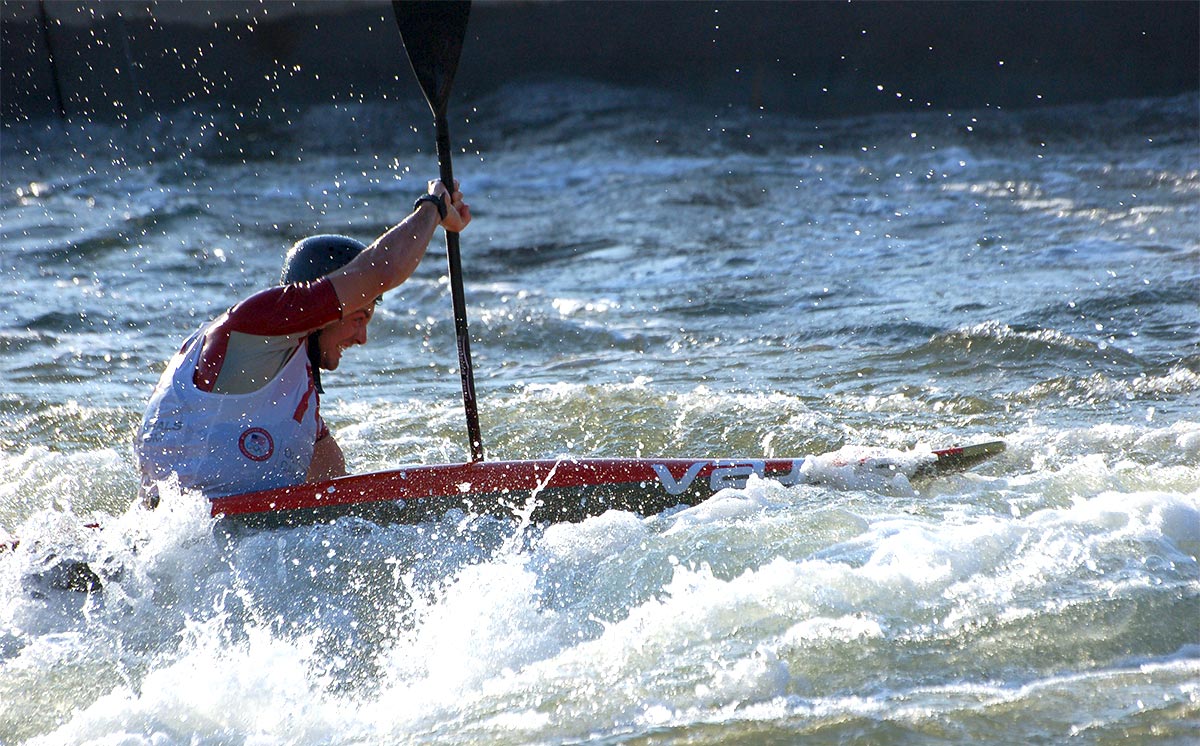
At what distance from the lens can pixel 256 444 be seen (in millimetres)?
3658

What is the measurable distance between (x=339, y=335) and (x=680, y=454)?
5.83 feet

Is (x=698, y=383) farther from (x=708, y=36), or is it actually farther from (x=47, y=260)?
(x=708, y=36)

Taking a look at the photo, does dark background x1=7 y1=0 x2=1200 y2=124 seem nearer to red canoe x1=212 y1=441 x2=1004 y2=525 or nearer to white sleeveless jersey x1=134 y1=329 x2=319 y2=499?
red canoe x1=212 y1=441 x2=1004 y2=525

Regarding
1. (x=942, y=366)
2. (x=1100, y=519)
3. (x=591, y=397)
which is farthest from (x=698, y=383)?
(x=1100, y=519)

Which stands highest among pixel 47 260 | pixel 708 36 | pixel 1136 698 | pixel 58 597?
pixel 708 36

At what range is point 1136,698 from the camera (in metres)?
2.72

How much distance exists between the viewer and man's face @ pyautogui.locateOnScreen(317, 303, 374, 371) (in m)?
3.80

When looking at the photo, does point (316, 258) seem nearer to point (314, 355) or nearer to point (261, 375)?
point (314, 355)

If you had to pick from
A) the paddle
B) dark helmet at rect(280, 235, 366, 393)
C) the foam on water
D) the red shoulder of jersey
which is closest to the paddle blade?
the paddle

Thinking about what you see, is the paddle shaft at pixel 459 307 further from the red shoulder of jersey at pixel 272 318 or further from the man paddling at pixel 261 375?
the red shoulder of jersey at pixel 272 318

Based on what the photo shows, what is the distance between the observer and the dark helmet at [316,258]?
3.77 m

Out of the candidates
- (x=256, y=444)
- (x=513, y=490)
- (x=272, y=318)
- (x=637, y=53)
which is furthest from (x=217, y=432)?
(x=637, y=53)

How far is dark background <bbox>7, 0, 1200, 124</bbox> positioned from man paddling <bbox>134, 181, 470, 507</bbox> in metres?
11.5

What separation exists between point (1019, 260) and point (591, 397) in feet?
13.0
